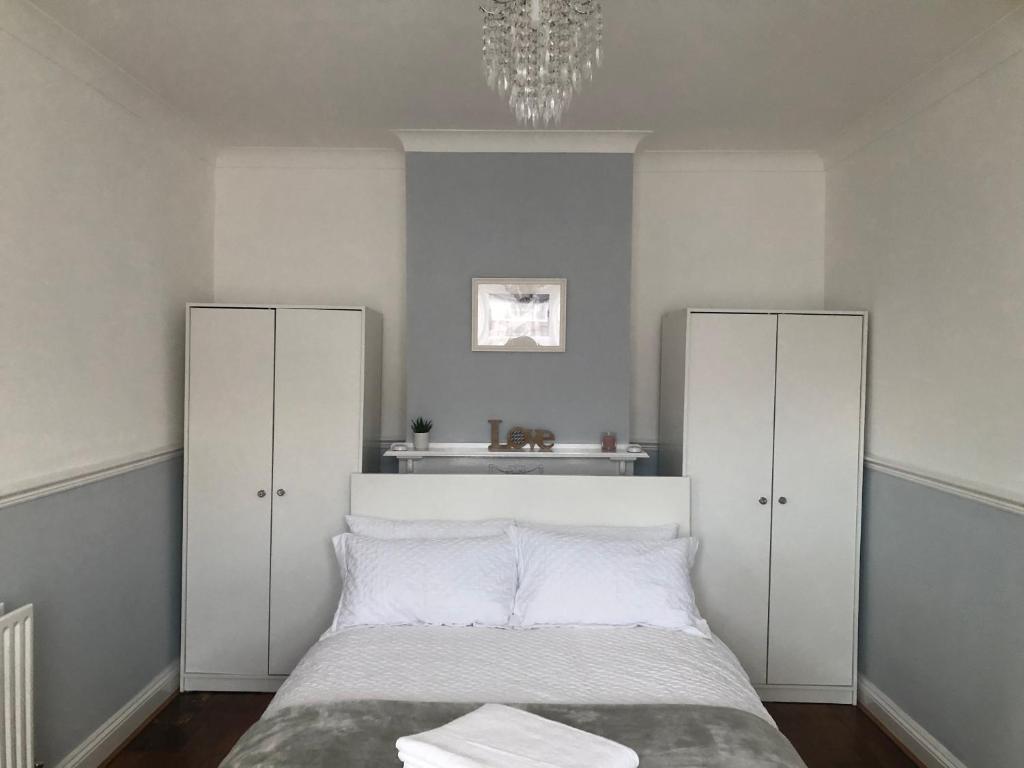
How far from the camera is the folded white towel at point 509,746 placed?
1.64 m

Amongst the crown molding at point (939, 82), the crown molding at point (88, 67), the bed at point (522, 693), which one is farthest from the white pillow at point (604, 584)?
the crown molding at point (88, 67)

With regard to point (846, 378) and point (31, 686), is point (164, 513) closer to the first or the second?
point (31, 686)

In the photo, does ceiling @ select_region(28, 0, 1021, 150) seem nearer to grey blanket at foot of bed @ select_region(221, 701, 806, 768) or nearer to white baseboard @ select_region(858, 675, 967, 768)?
grey blanket at foot of bed @ select_region(221, 701, 806, 768)

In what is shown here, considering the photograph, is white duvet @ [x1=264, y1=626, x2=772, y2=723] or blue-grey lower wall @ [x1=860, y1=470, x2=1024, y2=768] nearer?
white duvet @ [x1=264, y1=626, x2=772, y2=723]

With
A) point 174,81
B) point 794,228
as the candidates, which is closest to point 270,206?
point 174,81

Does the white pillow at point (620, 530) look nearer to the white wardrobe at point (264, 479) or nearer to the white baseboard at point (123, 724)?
the white wardrobe at point (264, 479)

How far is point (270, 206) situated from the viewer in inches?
154

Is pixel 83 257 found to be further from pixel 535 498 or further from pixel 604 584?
pixel 604 584

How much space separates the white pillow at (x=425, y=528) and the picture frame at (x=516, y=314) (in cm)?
90

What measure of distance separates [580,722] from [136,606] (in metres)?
2.06

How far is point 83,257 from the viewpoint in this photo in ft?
8.78

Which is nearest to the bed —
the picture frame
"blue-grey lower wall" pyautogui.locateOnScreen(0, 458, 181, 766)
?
"blue-grey lower wall" pyautogui.locateOnScreen(0, 458, 181, 766)

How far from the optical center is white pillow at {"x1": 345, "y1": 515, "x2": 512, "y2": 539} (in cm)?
306

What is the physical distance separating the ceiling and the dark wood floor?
262 cm
